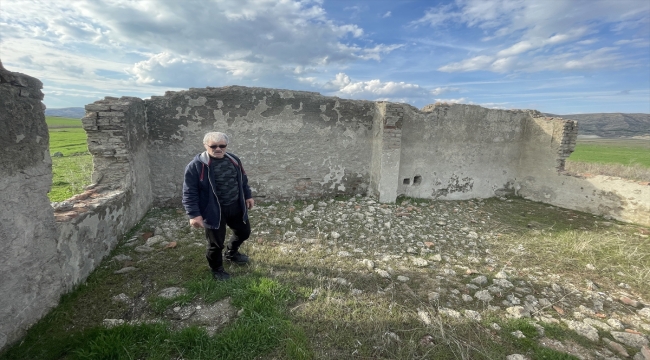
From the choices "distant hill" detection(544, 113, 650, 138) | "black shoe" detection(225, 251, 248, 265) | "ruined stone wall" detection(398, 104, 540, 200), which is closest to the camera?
"black shoe" detection(225, 251, 248, 265)

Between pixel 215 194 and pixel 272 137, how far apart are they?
3.42m

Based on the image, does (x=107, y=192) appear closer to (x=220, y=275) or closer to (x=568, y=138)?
(x=220, y=275)

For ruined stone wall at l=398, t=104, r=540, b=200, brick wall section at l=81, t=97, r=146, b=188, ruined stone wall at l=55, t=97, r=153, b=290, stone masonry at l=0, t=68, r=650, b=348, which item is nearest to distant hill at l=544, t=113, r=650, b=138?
ruined stone wall at l=398, t=104, r=540, b=200

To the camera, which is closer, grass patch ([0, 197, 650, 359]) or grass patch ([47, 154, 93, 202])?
grass patch ([0, 197, 650, 359])

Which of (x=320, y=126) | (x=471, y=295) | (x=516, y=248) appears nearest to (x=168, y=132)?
(x=320, y=126)

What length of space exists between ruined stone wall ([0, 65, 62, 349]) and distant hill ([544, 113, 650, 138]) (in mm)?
81118

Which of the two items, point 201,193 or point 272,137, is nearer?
point 201,193

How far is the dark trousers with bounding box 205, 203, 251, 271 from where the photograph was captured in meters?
3.45

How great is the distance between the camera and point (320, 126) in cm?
686

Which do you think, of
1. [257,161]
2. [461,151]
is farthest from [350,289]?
[461,151]

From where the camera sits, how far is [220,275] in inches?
139

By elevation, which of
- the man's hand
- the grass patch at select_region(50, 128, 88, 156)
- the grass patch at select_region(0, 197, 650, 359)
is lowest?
the grass patch at select_region(0, 197, 650, 359)

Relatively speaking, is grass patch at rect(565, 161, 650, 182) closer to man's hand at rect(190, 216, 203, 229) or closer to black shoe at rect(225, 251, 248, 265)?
black shoe at rect(225, 251, 248, 265)

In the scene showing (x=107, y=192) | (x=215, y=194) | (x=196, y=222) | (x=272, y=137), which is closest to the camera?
(x=196, y=222)
